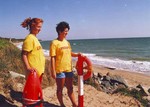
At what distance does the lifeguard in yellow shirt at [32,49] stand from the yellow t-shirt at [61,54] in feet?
1.27

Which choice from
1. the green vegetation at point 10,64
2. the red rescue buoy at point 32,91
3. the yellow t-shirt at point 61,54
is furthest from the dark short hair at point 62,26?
the green vegetation at point 10,64

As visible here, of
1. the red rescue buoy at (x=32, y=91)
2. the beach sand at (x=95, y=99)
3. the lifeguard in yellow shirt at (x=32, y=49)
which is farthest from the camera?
the beach sand at (x=95, y=99)

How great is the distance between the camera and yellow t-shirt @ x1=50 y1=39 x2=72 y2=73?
15.0ft

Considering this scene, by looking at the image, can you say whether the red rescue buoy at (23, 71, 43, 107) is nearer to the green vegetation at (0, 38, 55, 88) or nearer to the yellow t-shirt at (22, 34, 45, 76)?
the yellow t-shirt at (22, 34, 45, 76)

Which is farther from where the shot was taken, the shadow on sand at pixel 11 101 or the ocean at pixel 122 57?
the ocean at pixel 122 57

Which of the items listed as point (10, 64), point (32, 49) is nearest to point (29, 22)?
point (32, 49)

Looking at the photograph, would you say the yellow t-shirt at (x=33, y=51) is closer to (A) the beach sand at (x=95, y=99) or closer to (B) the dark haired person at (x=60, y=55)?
(B) the dark haired person at (x=60, y=55)

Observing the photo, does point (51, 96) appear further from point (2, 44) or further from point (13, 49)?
point (2, 44)

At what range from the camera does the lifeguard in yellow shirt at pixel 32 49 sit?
4.07 meters

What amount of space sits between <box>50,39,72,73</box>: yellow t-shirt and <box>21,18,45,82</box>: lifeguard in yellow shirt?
0.39 m

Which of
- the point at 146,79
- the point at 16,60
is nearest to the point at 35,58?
the point at 16,60

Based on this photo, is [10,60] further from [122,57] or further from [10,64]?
[122,57]

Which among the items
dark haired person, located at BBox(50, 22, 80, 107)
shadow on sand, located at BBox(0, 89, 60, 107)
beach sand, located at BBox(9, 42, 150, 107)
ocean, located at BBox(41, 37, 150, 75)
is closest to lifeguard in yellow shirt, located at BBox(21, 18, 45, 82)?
dark haired person, located at BBox(50, 22, 80, 107)

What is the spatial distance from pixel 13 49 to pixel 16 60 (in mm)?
770
